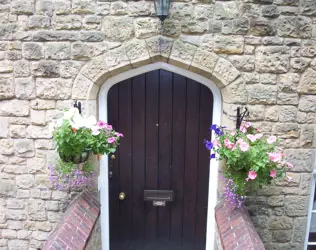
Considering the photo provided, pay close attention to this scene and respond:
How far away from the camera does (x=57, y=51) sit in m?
3.05

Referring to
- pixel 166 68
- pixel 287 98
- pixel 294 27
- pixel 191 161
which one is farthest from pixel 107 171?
pixel 294 27

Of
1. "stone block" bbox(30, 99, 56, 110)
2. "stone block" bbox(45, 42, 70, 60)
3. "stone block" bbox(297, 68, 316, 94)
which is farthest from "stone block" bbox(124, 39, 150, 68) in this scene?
"stone block" bbox(297, 68, 316, 94)

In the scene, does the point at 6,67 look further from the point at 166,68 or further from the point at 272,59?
the point at 272,59

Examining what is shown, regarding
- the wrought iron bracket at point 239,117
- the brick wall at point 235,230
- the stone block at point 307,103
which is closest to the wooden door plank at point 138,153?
the brick wall at point 235,230

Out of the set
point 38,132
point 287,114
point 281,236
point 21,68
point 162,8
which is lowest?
point 281,236

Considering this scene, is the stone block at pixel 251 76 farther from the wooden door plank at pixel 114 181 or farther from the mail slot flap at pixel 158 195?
the mail slot flap at pixel 158 195

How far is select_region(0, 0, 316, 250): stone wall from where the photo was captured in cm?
296

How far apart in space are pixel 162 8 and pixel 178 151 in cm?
159

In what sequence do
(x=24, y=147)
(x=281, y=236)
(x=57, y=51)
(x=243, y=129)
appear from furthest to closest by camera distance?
(x=281, y=236), (x=24, y=147), (x=57, y=51), (x=243, y=129)

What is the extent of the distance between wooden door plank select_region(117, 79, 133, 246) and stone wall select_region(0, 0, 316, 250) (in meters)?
0.34

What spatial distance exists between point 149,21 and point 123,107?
1.00 metres

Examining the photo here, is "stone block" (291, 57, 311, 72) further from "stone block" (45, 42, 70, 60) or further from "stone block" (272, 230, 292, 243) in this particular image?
"stone block" (45, 42, 70, 60)

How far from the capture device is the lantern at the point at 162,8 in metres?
2.75

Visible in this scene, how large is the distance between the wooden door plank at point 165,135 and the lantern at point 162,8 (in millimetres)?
710
